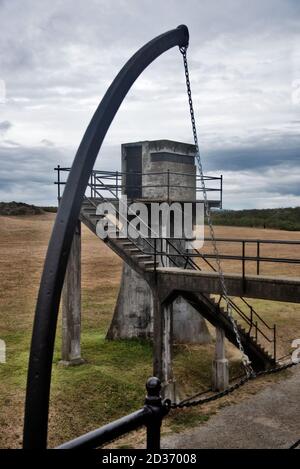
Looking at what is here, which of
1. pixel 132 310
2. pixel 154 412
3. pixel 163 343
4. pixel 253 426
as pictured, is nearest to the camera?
pixel 154 412

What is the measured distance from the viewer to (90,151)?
4.11 m

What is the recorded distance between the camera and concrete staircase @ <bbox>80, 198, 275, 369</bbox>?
45.7 ft

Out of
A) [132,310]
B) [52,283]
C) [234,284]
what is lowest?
[132,310]

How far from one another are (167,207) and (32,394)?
13.4m

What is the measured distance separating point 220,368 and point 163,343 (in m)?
2.70

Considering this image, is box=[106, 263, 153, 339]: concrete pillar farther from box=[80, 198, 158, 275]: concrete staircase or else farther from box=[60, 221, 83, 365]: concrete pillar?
box=[80, 198, 158, 275]: concrete staircase

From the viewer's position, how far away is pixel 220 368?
1521cm

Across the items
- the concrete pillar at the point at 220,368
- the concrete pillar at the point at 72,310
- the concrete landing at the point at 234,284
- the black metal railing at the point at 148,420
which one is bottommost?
the concrete pillar at the point at 220,368

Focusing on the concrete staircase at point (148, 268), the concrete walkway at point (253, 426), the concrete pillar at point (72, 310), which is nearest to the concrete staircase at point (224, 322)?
the concrete staircase at point (148, 268)

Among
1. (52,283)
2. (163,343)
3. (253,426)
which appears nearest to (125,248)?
(163,343)

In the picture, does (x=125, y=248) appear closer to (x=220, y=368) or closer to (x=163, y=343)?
(x=163, y=343)

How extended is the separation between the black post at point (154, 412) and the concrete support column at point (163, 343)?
10.3 metres

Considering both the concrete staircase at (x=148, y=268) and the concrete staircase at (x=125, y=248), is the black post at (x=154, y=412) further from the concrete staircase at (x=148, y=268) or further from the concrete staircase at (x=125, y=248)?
the concrete staircase at (x=125, y=248)

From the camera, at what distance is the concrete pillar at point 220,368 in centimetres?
1512
